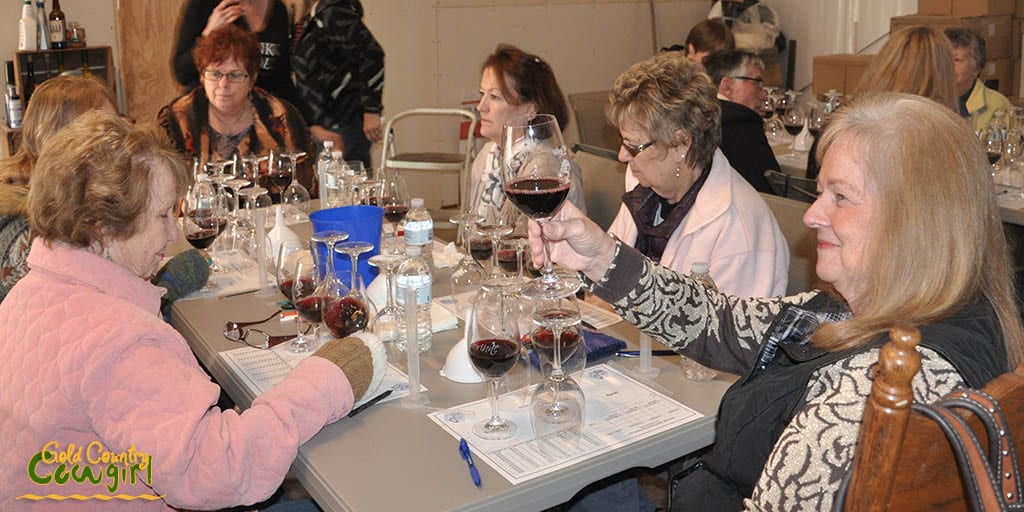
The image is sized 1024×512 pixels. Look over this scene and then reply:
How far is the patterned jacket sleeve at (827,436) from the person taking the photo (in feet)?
4.31

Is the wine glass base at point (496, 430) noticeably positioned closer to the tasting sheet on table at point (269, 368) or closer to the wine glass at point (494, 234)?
the tasting sheet on table at point (269, 368)

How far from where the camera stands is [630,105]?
2.69 m

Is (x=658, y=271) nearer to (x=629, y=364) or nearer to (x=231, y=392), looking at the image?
(x=629, y=364)

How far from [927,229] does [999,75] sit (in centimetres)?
553

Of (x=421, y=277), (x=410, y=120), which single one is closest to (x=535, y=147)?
(x=421, y=277)

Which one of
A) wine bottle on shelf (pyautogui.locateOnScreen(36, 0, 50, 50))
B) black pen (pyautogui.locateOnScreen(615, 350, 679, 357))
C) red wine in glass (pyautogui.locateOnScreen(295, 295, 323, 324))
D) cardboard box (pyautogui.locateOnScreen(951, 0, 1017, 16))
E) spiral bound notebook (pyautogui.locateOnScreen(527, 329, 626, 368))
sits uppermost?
cardboard box (pyautogui.locateOnScreen(951, 0, 1017, 16))

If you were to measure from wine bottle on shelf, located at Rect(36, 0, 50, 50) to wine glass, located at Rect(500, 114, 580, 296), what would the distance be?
4.24 metres

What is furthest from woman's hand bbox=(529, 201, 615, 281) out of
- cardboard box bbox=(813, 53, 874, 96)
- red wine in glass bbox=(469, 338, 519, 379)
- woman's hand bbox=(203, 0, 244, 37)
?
cardboard box bbox=(813, 53, 874, 96)

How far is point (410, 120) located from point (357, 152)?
3.79 ft

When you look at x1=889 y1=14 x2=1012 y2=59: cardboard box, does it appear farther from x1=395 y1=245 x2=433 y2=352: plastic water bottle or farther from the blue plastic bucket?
x1=395 y1=245 x2=433 y2=352: plastic water bottle

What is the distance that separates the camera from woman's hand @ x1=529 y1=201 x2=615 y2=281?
71.9 inches

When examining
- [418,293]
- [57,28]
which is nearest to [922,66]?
[418,293]

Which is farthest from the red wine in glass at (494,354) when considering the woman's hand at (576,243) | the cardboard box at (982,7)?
the cardboard box at (982,7)

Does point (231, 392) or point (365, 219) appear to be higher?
point (365, 219)
